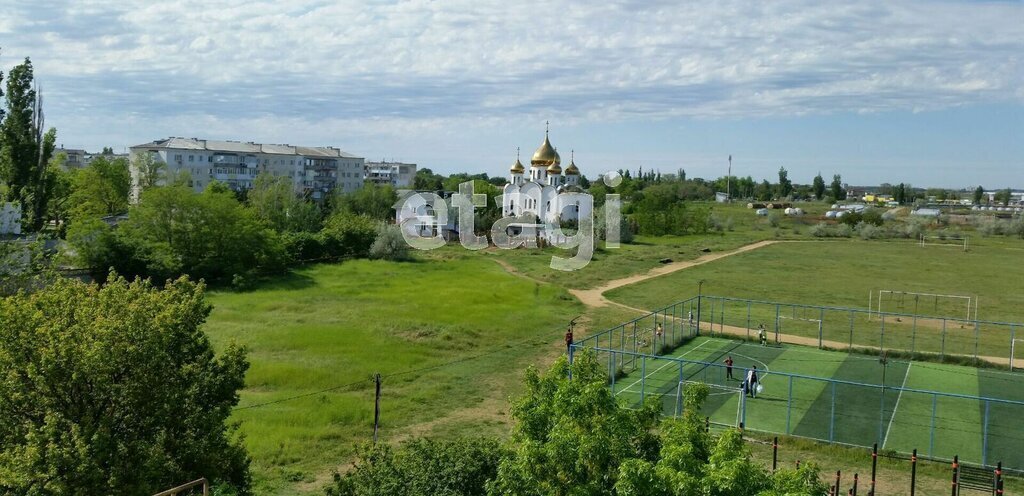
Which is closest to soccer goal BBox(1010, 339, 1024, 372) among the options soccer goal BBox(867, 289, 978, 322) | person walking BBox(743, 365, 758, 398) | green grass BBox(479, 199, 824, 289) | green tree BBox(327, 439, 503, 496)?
soccer goal BBox(867, 289, 978, 322)

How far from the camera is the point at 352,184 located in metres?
123

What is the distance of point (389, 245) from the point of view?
67500 mm

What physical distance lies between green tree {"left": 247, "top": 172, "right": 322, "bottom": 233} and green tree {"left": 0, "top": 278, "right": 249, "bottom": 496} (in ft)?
173

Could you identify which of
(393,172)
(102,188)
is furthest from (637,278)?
(393,172)

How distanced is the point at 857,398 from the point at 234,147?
93890mm

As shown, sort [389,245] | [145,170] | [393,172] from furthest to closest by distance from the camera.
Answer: [393,172]
[145,170]
[389,245]

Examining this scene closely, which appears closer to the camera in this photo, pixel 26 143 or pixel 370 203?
→ pixel 26 143

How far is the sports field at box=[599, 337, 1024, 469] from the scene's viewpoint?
23.2 metres

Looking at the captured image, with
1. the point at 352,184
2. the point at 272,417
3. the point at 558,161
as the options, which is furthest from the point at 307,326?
the point at 352,184

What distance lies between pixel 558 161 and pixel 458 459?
8436cm

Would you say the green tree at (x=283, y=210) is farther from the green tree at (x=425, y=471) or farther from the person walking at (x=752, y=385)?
the green tree at (x=425, y=471)

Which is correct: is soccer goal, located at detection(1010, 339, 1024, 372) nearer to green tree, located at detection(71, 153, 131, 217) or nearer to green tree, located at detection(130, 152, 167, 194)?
green tree, located at detection(71, 153, 131, 217)

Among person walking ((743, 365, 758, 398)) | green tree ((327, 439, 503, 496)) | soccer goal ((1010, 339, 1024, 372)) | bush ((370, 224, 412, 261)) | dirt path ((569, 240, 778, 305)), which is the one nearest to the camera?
green tree ((327, 439, 503, 496))

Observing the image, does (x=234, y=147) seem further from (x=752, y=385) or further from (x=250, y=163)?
(x=752, y=385)
